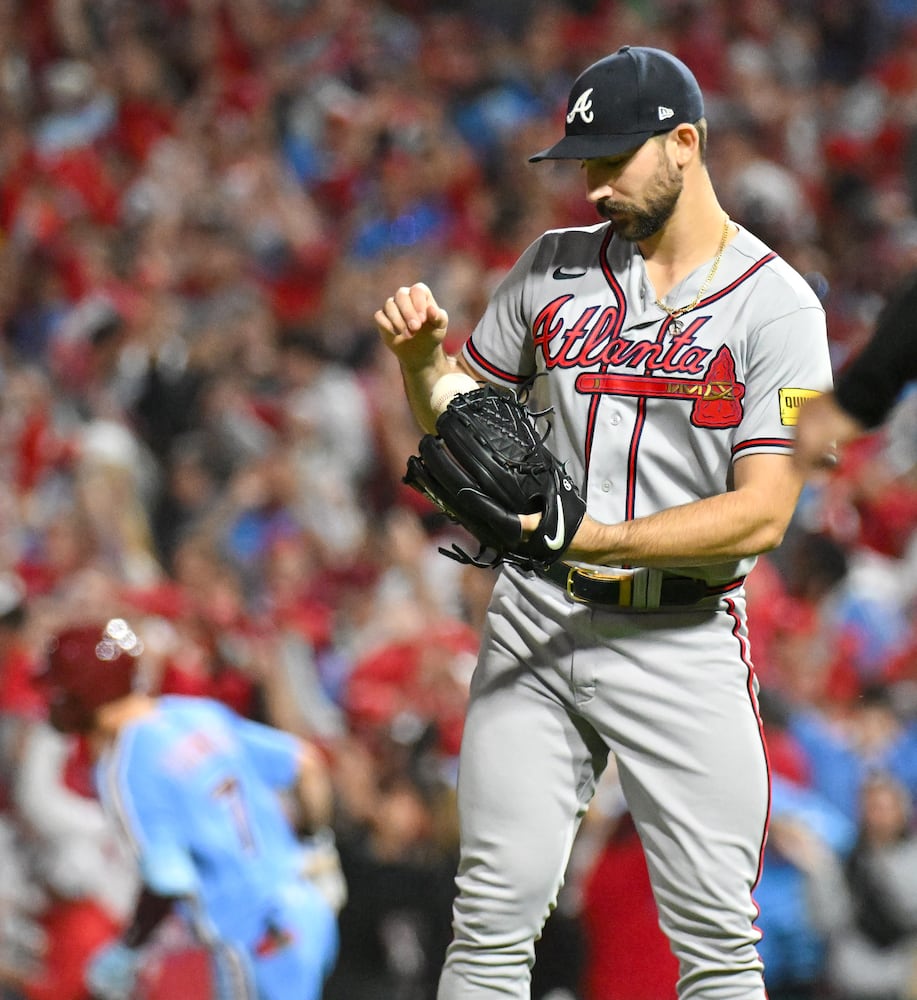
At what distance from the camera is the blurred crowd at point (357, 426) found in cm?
548

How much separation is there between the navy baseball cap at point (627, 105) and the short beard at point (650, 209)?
0.31 feet

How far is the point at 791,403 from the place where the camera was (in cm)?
298

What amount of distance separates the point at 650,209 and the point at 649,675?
0.86 meters

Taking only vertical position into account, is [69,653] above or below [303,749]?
above

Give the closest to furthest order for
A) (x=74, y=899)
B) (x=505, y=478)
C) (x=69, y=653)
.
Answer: (x=505, y=478) → (x=69, y=653) → (x=74, y=899)

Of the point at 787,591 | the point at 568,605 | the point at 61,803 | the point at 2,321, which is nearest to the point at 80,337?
the point at 2,321

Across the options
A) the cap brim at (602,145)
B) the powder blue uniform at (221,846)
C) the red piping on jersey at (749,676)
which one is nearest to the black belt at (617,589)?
the red piping on jersey at (749,676)

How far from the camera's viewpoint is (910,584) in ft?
21.2

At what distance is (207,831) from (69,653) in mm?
594

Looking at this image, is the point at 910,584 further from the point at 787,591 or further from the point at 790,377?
the point at 790,377

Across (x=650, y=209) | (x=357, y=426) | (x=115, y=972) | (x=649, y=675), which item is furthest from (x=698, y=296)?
(x=357, y=426)

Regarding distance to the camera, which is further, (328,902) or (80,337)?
(80,337)

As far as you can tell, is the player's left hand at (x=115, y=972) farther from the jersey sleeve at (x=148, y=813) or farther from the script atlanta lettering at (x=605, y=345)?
the script atlanta lettering at (x=605, y=345)

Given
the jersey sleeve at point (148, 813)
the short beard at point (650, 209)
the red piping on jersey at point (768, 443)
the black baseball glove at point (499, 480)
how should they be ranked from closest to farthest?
the black baseball glove at point (499, 480), the red piping on jersey at point (768, 443), the short beard at point (650, 209), the jersey sleeve at point (148, 813)
